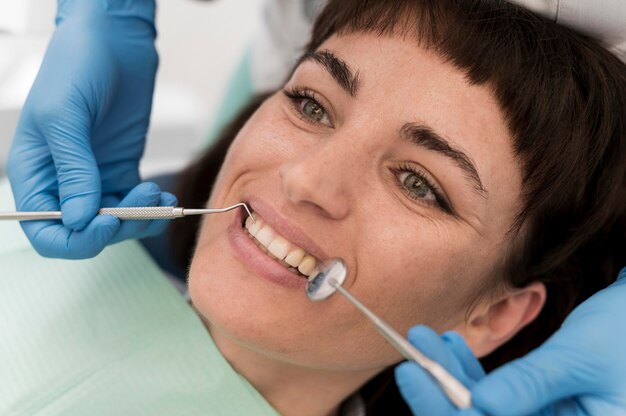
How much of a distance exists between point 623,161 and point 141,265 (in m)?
0.98

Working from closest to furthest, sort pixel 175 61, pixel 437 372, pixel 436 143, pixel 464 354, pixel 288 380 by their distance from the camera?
1. pixel 437 372
2. pixel 464 354
3. pixel 436 143
4. pixel 288 380
5. pixel 175 61

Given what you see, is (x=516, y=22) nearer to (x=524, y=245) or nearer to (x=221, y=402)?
(x=524, y=245)

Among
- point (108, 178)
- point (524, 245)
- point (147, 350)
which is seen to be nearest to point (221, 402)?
point (147, 350)

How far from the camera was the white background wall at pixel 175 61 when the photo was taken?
70.1 inches

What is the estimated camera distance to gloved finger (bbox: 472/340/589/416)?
2.85ft

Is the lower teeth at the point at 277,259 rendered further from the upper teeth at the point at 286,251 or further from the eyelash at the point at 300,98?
the eyelash at the point at 300,98

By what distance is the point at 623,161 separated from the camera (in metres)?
1.27

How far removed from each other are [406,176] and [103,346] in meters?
0.67

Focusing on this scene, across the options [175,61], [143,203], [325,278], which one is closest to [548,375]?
[325,278]

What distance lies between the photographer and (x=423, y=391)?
2.92 feet

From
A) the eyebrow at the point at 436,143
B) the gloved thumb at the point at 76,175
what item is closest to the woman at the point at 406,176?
the eyebrow at the point at 436,143

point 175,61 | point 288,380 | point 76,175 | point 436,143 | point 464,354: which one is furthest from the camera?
point 175,61

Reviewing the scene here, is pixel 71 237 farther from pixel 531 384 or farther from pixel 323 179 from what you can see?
pixel 531 384

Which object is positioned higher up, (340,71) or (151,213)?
(340,71)
